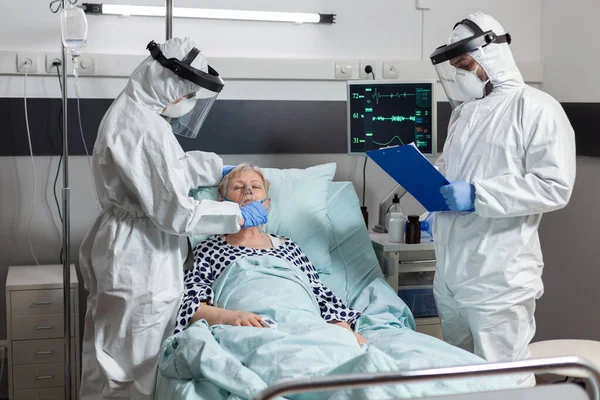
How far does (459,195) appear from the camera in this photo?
2.43 m

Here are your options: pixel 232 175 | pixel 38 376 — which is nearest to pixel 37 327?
pixel 38 376

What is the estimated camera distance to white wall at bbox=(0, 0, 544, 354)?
10.8 ft

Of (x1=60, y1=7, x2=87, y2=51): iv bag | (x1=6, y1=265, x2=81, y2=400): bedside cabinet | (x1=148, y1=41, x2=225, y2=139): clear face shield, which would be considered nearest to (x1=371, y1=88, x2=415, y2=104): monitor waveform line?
(x1=148, y1=41, x2=225, y2=139): clear face shield

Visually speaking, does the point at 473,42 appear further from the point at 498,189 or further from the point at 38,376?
the point at 38,376

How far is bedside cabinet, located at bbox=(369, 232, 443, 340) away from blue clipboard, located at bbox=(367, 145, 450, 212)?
0.49m

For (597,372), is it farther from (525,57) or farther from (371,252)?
(525,57)

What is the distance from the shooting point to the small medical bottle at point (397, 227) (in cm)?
314

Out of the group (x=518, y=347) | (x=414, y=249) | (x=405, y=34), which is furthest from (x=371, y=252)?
(x=405, y=34)

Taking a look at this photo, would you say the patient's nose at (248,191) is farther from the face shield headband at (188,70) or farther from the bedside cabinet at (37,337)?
the bedside cabinet at (37,337)

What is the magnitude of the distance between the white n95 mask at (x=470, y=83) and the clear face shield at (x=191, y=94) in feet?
2.77

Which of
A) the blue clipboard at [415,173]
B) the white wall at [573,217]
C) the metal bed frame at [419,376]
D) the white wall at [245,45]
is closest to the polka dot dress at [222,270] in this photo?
the blue clipboard at [415,173]

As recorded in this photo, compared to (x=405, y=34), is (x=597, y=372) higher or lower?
lower

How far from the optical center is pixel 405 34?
368cm

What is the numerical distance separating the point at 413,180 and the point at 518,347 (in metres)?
0.68
